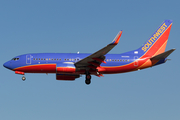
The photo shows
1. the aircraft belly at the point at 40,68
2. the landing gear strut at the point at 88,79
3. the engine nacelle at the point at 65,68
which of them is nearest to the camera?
the engine nacelle at the point at 65,68

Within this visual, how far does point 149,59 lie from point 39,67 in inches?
624

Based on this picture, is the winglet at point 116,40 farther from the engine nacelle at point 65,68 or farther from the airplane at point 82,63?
the engine nacelle at point 65,68

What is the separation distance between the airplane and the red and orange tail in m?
0.38

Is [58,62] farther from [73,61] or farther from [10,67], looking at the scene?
[10,67]

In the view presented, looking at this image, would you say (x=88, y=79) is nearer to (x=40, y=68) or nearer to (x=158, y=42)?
(x=40, y=68)

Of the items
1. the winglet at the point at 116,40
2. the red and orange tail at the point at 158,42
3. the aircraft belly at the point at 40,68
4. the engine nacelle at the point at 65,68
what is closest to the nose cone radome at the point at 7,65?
the aircraft belly at the point at 40,68

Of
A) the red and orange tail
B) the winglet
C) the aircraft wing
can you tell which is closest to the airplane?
the aircraft wing

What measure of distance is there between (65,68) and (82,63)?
2.45 m

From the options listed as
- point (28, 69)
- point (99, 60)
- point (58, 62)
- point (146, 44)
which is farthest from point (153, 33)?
point (28, 69)

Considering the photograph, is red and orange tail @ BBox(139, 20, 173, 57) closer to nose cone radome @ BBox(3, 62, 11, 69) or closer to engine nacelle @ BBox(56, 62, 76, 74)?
engine nacelle @ BBox(56, 62, 76, 74)

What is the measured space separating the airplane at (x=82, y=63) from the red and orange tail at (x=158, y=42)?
1.24 ft

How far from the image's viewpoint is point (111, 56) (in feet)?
164

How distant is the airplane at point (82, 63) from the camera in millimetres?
47938

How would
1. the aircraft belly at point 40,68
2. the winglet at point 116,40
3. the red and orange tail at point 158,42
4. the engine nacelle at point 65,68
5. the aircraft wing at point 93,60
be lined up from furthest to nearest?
the red and orange tail at point 158,42 → the aircraft belly at point 40,68 → the engine nacelle at point 65,68 → the aircraft wing at point 93,60 → the winglet at point 116,40
